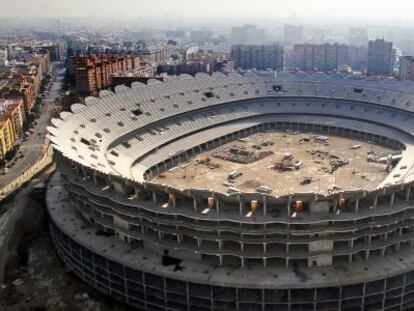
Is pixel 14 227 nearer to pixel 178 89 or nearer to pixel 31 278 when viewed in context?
pixel 31 278

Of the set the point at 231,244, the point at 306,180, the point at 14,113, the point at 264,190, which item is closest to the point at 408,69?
the point at 306,180

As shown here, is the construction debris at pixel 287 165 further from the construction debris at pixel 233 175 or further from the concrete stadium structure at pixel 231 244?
the concrete stadium structure at pixel 231 244

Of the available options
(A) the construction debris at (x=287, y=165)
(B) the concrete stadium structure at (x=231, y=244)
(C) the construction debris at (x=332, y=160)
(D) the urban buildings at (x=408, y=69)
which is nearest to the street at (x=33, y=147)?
(B) the concrete stadium structure at (x=231, y=244)

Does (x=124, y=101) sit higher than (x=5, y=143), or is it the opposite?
(x=124, y=101)

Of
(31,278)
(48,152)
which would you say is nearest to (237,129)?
(48,152)

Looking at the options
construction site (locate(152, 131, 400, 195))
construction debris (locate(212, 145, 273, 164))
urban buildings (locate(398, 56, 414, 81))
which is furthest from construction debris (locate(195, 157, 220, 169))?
urban buildings (locate(398, 56, 414, 81))

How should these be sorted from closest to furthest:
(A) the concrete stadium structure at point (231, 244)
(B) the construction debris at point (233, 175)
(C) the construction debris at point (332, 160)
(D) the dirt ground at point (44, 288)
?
(A) the concrete stadium structure at point (231, 244), (D) the dirt ground at point (44, 288), (B) the construction debris at point (233, 175), (C) the construction debris at point (332, 160)
